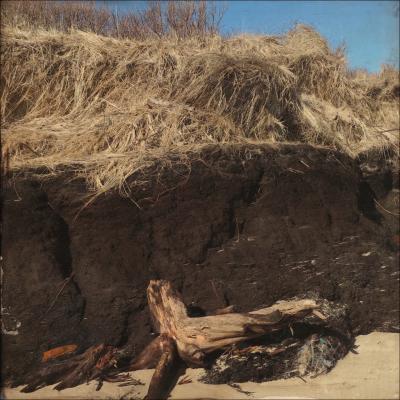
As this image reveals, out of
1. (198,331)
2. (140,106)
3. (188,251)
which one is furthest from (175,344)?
(140,106)

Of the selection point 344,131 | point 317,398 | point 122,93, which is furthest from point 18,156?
point 344,131

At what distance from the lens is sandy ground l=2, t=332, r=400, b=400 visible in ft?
12.5

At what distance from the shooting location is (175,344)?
13.7 ft

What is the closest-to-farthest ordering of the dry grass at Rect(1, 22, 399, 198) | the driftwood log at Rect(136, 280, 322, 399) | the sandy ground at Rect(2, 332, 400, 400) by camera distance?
1. the sandy ground at Rect(2, 332, 400, 400)
2. the driftwood log at Rect(136, 280, 322, 399)
3. the dry grass at Rect(1, 22, 399, 198)

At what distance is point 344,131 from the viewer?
7109 mm

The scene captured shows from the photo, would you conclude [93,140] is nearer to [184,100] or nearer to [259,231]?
[184,100]

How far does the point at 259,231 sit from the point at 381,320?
1.42 metres

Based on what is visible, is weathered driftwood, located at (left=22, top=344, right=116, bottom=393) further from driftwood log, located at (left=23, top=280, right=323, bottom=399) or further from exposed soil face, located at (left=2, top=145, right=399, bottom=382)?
exposed soil face, located at (left=2, top=145, right=399, bottom=382)

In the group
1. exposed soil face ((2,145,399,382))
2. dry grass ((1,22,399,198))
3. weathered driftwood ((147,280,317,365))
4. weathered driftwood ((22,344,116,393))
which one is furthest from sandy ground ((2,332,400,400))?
dry grass ((1,22,399,198))

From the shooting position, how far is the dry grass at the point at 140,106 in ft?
18.3

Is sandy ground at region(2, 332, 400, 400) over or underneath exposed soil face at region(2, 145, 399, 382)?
underneath

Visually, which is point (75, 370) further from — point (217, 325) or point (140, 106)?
point (140, 106)

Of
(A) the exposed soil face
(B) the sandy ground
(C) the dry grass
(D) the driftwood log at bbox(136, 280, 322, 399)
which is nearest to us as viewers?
(B) the sandy ground

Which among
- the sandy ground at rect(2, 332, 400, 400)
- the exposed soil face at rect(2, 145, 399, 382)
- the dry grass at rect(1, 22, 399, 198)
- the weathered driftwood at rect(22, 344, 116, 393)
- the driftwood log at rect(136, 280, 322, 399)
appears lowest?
the sandy ground at rect(2, 332, 400, 400)
